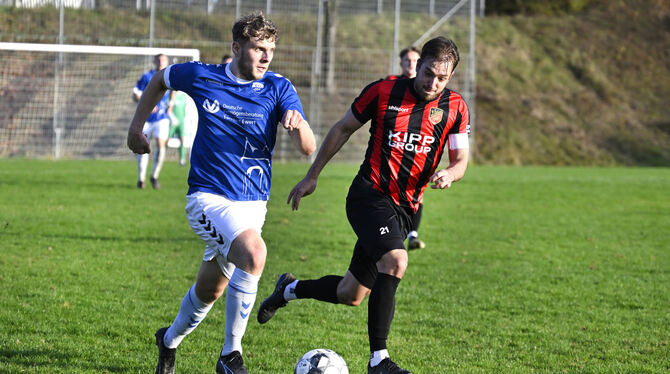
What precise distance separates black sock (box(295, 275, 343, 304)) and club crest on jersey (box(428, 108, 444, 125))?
46.1 inches

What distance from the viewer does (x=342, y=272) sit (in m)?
7.73

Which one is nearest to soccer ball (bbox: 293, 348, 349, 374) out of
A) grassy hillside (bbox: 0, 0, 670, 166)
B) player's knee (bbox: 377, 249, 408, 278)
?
player's knee (bbox: 377, 249, 408, 278)

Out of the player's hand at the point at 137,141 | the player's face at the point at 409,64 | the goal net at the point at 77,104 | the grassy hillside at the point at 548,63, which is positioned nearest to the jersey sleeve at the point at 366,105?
the player's hand at the point at 137,141

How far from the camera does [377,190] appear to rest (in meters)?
4.69

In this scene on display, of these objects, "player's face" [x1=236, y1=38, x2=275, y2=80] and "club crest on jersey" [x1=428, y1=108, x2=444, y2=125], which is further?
"club crest on jersey" [x1=428, y1=108, x2=444, y2=125]

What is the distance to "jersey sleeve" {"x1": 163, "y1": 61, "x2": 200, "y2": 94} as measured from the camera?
4.39 m

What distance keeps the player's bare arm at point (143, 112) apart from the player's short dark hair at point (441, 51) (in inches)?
59.1

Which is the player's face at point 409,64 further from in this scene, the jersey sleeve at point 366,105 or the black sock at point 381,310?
the black sock at point 381,310

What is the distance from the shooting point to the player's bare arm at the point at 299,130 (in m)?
3.99

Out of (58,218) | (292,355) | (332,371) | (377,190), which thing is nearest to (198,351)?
(292,355)

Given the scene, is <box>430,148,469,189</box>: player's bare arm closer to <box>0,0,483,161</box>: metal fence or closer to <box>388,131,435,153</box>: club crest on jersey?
<box>388,131,435,153</box>: club crest on jersey

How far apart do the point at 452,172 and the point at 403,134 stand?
39cm

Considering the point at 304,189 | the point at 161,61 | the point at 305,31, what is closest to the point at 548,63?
the point at 305,31

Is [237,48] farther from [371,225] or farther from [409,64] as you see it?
[409,64]
